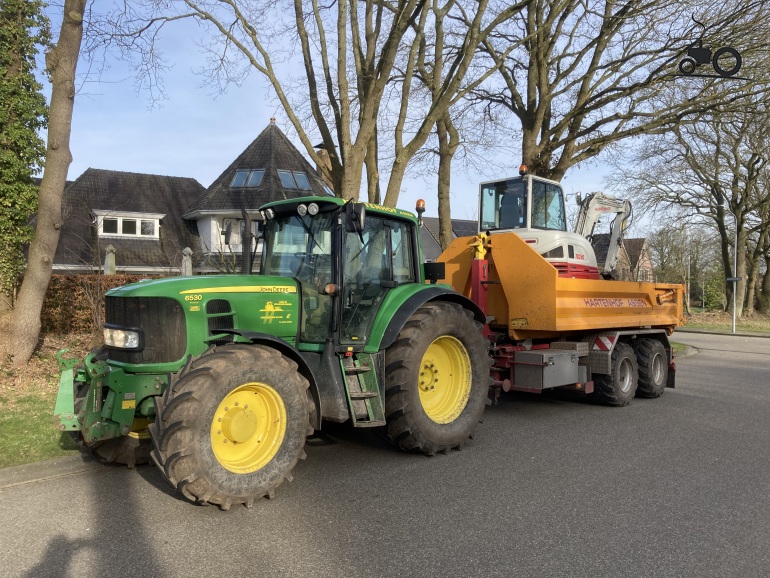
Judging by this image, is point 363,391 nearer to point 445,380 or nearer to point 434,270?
point 445,380

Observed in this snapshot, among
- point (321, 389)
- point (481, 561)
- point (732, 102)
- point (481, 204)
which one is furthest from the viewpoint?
point (732, 102)

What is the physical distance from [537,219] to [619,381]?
8.71 feet

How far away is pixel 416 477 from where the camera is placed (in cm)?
529

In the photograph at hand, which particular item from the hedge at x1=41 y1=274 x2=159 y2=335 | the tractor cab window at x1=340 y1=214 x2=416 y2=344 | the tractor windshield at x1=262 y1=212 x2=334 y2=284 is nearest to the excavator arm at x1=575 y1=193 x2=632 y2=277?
the tractor cab window at x1=340 y1=214 x2=416 y2=344

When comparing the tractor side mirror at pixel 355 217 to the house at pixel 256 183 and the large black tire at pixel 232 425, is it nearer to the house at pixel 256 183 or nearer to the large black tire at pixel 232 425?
the large black tire at pixel 232 425

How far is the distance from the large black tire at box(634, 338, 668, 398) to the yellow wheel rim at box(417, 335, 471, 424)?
13.7ft

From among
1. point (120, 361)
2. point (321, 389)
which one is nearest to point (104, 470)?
point (120, 361)

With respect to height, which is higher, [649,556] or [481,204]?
[481,204]

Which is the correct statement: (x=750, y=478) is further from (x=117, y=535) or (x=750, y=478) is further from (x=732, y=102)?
(x=732, y=102)

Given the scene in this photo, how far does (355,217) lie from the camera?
5094 mm

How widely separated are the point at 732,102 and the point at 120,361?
16.3 meters

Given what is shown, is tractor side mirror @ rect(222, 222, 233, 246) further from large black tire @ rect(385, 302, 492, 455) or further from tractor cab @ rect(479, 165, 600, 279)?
tractor cab @ rect(479, 165, 600, 279)

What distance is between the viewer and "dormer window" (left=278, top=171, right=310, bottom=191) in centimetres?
2638

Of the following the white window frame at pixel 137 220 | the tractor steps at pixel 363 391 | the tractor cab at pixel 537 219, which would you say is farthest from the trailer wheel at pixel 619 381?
the white window frame at pixel 137 220
